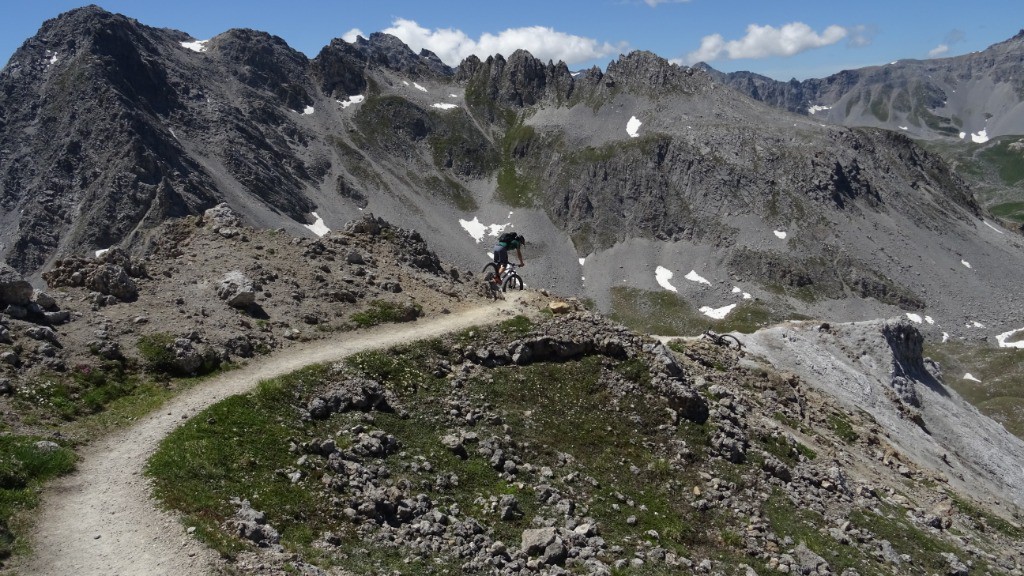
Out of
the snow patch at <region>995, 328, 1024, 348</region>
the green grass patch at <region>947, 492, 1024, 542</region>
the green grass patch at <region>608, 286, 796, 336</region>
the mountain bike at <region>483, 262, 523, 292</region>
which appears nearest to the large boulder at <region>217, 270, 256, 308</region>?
the mountain bike at <region>483, 262, 523, 292</region>

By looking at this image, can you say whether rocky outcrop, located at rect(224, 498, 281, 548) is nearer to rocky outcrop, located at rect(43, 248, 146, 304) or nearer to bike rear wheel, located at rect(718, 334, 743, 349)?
rocky outcrop, located at rect(43, 248, 146, 304)

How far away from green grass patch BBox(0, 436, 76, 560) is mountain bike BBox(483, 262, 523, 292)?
26373mm

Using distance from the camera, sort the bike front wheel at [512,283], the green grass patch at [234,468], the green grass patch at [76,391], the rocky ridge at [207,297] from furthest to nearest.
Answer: the bike front wheel at [512,283] < the rocky ridge at [207,297] < the green grass patch at [76,391] < the green grass patch at [234,468]

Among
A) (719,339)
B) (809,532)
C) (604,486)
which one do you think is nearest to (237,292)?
(604,486)

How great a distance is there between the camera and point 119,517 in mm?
17500

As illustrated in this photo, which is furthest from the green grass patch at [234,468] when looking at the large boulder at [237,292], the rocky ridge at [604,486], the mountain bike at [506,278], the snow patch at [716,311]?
the snow patch at [716,311]

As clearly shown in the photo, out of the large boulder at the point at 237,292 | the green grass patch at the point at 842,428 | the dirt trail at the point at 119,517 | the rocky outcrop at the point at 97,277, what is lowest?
the dirt trail at the point at 119,517

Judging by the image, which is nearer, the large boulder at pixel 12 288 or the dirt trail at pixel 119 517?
the dirt trail at pixel 119 517

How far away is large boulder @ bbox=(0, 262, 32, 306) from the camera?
86.6ft

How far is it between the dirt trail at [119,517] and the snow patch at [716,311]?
18059 centimetres

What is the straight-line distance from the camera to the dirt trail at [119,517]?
15648 millimetres

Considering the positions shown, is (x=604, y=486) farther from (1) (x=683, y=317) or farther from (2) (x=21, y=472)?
(1) (x=683, y=317)

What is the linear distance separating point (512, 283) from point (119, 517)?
1159 inches

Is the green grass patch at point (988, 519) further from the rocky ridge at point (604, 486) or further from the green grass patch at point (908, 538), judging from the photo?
the green grass patch at point (908, 538)
